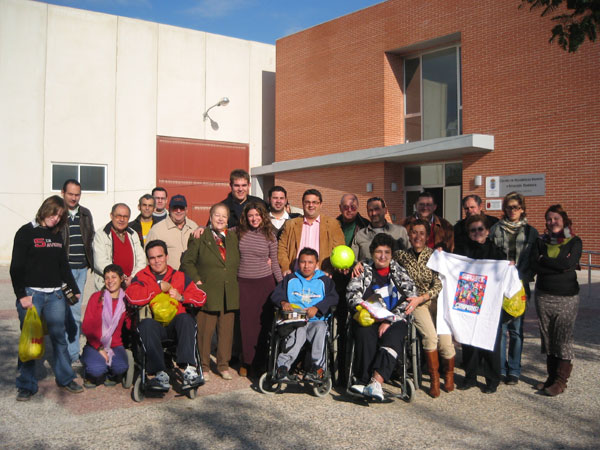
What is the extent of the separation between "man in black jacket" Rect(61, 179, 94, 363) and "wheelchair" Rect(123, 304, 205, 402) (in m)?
1.08

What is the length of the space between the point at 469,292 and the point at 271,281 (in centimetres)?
209

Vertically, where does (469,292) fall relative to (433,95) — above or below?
below

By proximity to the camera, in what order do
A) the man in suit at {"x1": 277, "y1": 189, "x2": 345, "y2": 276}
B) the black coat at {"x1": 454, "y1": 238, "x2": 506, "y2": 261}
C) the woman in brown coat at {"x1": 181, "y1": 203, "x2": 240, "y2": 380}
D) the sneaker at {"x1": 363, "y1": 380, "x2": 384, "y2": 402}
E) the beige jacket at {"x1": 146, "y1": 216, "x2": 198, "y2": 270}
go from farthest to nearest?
the beige jacket at {"x1": 146, "y1": 216, "x2": 198, "y2": 270} < the man in suit at {"x1": 277, "y1": 189, "x2": 345, "y2": 276} < the woman in brown coat at {"x1": 181, "y1": 203, "x2": 240, "y2": 380} < the black coat at {"x1": 454, "y1": 238, "x2": 506, "y2": 261} < the sneaker at {"x1": 363, "y1": 380, "x2": 384, "y2": 402}

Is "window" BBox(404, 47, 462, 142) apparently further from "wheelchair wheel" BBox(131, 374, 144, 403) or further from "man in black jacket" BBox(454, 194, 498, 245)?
"wheelchair wheel" BBox(131, 374, 144, 403)

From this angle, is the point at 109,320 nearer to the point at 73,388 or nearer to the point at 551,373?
the point at 73,388

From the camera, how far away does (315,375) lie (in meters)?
5.05

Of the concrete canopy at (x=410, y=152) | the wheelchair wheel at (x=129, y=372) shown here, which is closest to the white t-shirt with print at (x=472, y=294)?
the wheelchair wheel at (x=129, y=372)

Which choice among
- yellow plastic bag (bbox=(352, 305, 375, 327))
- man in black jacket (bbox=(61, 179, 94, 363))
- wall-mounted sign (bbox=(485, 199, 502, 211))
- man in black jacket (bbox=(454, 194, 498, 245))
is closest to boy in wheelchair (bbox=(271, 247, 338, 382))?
yellow plastic bag (bbox=(352, 305, 375, 327))

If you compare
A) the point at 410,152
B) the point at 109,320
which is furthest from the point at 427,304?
the point at 410,152

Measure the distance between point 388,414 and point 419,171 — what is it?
14838 mm

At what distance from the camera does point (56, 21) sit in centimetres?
1933

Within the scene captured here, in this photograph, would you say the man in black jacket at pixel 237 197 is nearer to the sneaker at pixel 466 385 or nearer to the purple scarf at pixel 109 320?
the purple scarf at pixel 109 320

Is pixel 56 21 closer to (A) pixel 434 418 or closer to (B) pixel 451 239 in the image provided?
(B) pixel 451 239

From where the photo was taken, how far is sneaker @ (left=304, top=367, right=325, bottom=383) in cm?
503
